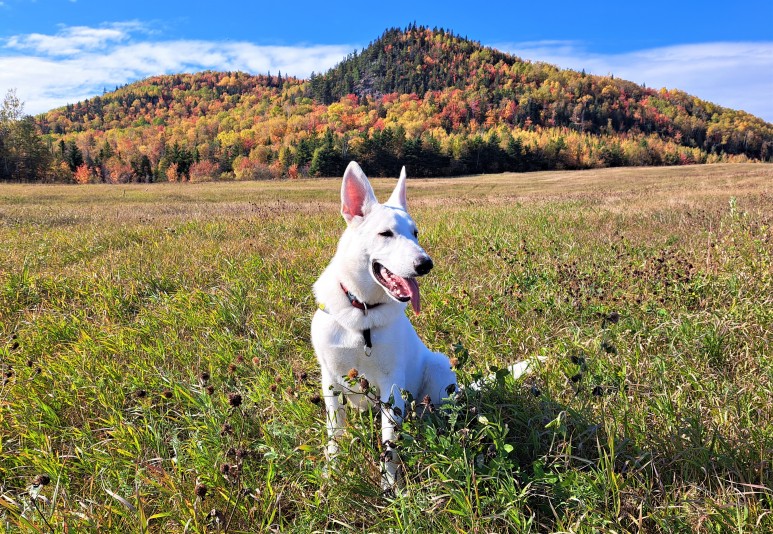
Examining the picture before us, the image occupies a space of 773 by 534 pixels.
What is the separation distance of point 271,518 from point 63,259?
6.87m

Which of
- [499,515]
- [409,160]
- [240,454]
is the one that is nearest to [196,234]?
[240,454]

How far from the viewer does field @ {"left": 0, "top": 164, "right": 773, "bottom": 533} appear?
2.08m

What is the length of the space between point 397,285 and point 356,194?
2.38 feet

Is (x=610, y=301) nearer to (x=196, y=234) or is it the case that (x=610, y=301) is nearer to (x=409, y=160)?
(x=196, y=234)

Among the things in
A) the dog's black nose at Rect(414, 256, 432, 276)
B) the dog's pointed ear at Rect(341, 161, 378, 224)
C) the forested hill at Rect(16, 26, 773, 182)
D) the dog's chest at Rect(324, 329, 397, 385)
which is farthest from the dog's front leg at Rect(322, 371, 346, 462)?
the forested hill at Rect(16, 26, 773, 182)

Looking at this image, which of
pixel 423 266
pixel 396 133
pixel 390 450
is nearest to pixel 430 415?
pixel 390 450

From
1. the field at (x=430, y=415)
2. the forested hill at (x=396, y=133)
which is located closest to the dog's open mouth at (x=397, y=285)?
the field at (x=430, y=415)

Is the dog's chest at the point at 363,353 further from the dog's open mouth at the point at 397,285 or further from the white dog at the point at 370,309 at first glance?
the dog's open mouth at the point at 397,285

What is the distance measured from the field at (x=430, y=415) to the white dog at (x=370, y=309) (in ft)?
0.64

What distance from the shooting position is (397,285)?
248 centimetres

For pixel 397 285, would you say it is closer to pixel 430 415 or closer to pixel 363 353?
pixel 363 353

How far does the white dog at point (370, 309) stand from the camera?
2.43 m

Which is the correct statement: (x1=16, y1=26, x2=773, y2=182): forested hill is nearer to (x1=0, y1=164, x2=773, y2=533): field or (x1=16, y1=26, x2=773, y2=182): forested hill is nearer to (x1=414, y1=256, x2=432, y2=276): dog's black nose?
(x1=0, y1=164, x2=773, y2=533): field

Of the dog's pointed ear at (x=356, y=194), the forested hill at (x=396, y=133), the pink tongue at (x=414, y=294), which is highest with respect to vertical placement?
the forested hill at (x=396, y=133)
